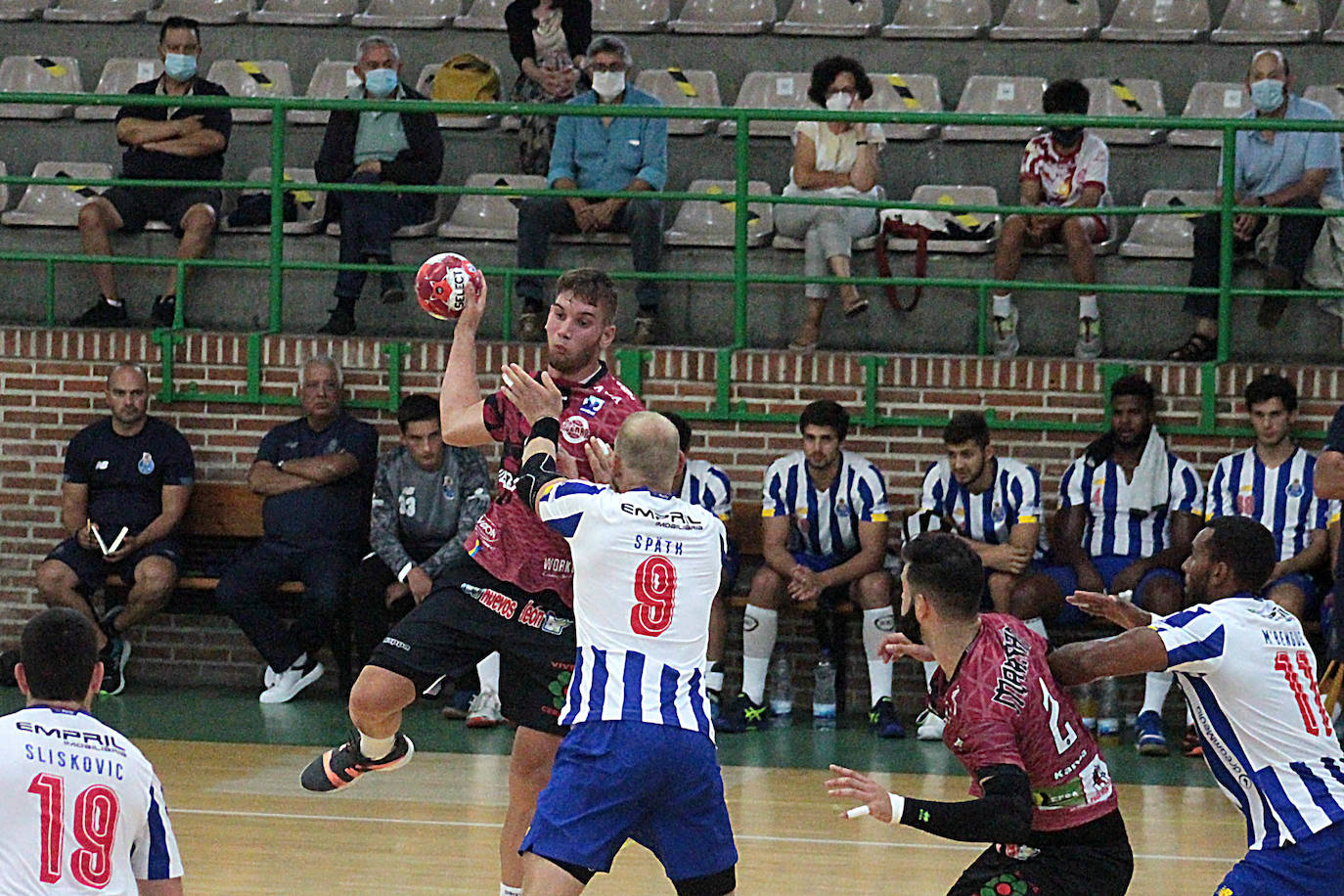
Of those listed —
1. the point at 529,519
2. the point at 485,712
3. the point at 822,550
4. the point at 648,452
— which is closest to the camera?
the point at 648,452

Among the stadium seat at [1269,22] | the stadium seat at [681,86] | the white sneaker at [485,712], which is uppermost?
the stadium seat at [1269,22]

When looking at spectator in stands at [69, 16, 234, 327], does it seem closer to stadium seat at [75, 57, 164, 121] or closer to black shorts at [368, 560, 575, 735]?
stadium seat at [75, 57, 164, 121]

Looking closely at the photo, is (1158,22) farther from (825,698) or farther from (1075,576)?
(825,698)

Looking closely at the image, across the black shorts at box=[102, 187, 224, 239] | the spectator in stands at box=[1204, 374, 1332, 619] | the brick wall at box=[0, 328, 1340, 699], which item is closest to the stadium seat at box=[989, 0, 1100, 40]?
the brick wall at box=[0, 328, 1340, 699]

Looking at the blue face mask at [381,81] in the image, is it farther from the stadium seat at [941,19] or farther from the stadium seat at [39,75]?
the stadium seat at [941,19]

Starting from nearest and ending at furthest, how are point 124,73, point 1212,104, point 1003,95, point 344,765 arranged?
point 344,765 → point 1212,104 → point 1003,95 → point 124,73

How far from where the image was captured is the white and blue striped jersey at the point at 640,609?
15.6 ft

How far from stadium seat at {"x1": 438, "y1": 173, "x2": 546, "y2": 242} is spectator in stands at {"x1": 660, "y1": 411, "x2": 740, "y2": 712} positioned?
2.22 metres

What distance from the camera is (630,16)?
13031 mm

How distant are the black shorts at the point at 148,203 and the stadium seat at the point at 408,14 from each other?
2242 mm

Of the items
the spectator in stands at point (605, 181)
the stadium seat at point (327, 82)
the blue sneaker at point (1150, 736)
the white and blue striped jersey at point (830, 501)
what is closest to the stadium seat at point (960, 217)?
the spectator in stands at point (605, 181)

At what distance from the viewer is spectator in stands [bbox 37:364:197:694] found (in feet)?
34.0

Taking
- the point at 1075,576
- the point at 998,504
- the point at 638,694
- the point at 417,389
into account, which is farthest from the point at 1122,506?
the point at 638,694

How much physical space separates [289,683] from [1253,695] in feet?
22.2
